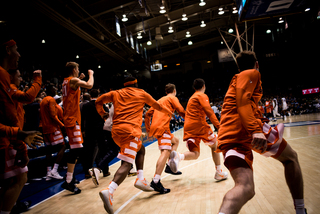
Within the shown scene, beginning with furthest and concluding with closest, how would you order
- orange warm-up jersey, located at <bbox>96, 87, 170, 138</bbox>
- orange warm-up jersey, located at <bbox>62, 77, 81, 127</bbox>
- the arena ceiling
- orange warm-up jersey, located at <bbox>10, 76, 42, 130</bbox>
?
the arena ceiling, orange warm-up jersey, located at <bbox>62, 77, 81, 127</bbox>, orange warm-up jersey, located at <bbox>96, 87, 170, 138</bbox>, orange warm-up jersey, located at <bbox>10, 76, 42, 130</bbox>

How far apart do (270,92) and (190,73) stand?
10.1m

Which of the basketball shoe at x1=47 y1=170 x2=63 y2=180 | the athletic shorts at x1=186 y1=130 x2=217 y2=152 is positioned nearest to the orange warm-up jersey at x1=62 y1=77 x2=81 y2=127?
the basketball shoe at x1=47 y1=170 x2=63 y2=180

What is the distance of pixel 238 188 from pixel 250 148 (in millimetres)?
376

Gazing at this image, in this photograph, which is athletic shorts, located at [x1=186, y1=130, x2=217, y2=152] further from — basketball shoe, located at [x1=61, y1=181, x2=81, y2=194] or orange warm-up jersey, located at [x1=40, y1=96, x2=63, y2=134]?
orange warm-up jersey, located at [x1=40, y1=96, x2=63, y2=134]

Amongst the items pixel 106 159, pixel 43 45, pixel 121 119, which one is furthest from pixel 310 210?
pixel 43 45

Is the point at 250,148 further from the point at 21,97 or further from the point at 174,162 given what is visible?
the point at 21,97

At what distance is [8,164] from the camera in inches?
72.6

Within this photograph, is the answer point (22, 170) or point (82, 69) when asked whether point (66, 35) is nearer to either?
point (82, 69)

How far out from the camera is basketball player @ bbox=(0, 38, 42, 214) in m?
1.75

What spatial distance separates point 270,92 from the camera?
25.2 meters

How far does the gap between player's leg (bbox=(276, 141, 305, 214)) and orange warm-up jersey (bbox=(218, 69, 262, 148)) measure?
0.38m

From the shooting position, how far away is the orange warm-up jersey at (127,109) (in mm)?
2646

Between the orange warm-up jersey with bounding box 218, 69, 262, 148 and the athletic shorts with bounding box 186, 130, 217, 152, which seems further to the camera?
the athletic shorts with bounding box 186, 130, 217, 152

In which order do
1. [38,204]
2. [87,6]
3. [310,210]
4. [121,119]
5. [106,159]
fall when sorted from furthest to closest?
[87,6], [106,159], [38,204], [121,119], [310,210]
